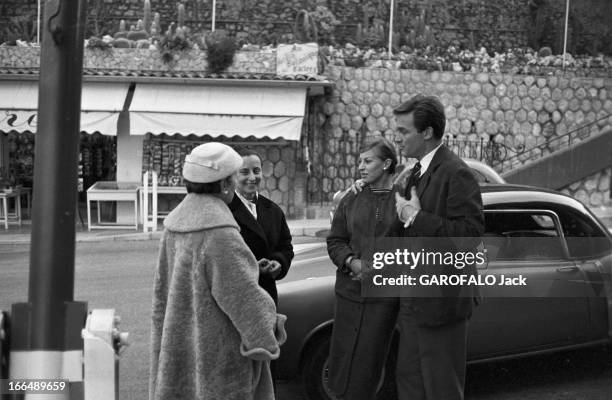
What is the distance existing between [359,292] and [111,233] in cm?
1133

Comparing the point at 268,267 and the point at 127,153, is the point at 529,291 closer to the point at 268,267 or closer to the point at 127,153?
the point at 268,267

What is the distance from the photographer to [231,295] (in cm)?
387

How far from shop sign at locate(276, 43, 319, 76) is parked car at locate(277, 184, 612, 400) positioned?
1137cm

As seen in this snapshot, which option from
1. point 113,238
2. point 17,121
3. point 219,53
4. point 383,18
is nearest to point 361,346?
point 113,238

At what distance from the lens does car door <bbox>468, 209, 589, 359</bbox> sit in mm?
5867

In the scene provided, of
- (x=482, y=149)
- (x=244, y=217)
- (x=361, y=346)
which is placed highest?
(x=244, y=217)

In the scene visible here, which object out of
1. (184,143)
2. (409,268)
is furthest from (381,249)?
(184,143)

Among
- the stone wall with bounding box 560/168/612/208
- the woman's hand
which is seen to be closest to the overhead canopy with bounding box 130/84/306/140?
the stone wall with bounding box 560/168/612/208

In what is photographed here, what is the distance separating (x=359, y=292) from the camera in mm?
4926

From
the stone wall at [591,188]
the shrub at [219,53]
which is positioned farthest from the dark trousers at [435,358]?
the stone wall at [591,188]

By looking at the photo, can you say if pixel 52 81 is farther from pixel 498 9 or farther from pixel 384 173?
pixel 498 9

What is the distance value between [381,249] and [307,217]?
42.2 feet

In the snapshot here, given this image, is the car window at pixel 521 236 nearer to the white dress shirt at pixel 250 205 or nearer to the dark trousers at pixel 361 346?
the dark trousers at pixel 361 346

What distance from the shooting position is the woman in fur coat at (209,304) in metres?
3.89
